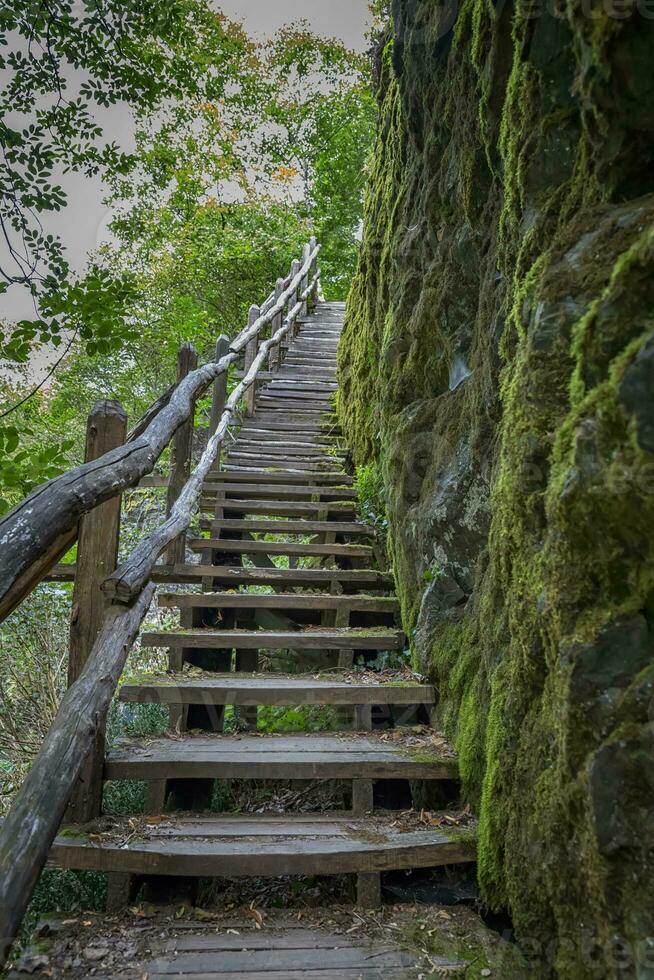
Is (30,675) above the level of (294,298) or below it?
below

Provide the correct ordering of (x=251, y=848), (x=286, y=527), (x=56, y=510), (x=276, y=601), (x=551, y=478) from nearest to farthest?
(x=56, y=510) → (x=551, y=478) → (x=251, y=848) → (x=276, y=601) → (x=286, y=527)

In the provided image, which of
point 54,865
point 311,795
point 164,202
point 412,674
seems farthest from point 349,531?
point 164,202

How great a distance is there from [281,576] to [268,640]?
0.75 metres

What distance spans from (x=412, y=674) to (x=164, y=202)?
14894mm

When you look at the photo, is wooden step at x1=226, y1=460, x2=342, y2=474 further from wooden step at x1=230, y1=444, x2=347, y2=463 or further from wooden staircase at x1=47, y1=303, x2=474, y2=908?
wooden staircase at x1=47, y1=303, x2=474, y2=908

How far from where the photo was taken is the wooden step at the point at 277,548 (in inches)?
168

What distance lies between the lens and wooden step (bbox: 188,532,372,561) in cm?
428

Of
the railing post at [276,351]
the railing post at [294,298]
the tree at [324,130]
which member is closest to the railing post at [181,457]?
the railing post at [276,351]

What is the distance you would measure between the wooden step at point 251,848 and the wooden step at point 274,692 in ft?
1.76

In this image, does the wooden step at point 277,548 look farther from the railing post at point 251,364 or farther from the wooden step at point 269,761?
the railing post at point 251,364

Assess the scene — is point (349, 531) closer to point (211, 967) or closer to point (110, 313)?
point (110, 313)

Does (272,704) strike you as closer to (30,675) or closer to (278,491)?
(278,491)

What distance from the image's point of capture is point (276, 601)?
3689mm

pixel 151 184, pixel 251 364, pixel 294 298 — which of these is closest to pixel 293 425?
pixel 251 364
